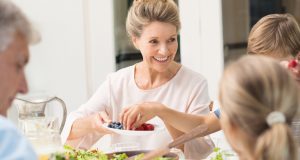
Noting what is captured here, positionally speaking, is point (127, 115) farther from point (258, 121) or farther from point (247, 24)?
point (247, 24)

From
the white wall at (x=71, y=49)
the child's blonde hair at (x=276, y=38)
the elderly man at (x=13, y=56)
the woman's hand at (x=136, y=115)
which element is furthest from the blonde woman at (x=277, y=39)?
the white wall at (x=71, y=49)

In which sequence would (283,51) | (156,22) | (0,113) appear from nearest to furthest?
1. (0,113)
2. (283,51)
3. (156,22)

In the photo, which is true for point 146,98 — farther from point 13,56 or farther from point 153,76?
point 13,56

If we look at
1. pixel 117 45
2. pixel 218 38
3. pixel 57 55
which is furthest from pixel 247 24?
pixel 57 55

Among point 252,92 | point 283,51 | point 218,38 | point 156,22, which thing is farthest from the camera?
point 218,38

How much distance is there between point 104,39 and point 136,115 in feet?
4.90

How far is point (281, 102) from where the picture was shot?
1.16 metres

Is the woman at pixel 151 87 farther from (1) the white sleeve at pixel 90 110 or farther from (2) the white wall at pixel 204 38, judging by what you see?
(2) the white wall at pixel 204 38

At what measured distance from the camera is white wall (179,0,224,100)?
134 inches

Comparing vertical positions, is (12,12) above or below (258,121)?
above

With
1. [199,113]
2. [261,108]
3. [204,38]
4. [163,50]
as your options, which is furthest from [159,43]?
[261,108]

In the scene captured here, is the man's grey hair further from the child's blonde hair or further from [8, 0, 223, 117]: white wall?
[8, 0, 223, 117]: white wall

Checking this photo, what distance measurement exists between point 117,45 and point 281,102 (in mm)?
2481

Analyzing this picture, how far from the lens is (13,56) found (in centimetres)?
125
